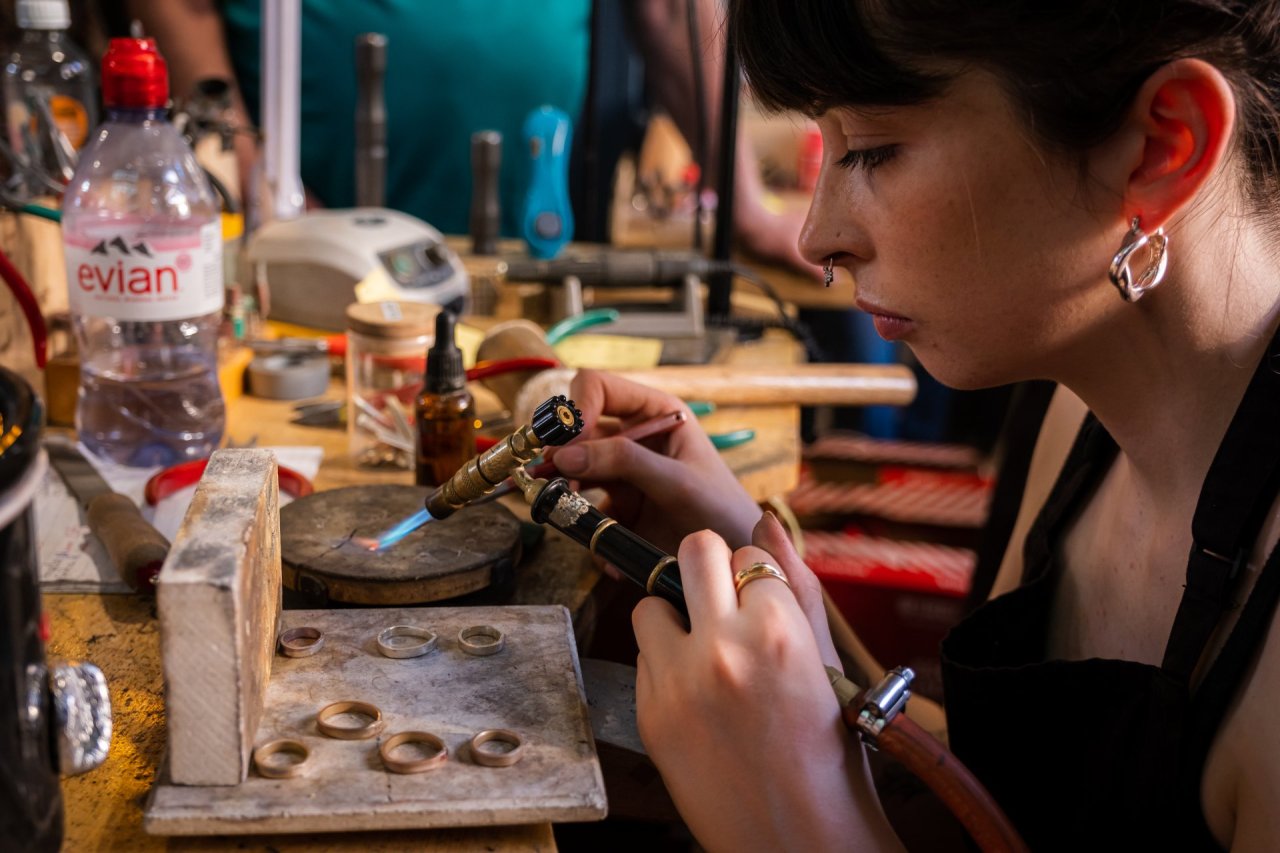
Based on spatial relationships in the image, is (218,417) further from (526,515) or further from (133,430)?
(526,515)

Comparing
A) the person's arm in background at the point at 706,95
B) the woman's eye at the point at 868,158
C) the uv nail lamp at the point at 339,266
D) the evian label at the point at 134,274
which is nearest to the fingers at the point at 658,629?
the woman's eye at the point at 868,158

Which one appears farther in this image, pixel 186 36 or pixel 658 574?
pixel 186 36

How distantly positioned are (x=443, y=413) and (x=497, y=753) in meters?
0.54

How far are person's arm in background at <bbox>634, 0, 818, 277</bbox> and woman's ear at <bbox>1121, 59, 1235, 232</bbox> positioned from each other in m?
2.12

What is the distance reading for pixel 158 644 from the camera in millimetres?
893

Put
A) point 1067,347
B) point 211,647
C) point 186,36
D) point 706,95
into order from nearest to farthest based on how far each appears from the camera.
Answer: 1. point 211,647
2. point 1067,347
3. point 186,36
4. point 706,95

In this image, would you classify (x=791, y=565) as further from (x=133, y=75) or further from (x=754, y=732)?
(x=133, y=75)

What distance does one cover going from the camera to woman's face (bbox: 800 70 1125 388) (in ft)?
2.54

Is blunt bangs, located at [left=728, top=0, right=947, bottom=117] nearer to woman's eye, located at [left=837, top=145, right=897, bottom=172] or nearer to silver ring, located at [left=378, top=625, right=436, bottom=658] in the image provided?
woman's eye, located at [left=837, top=145, right=897, bottom=172]

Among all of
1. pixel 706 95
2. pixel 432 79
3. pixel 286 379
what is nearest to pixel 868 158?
pixel 286 379

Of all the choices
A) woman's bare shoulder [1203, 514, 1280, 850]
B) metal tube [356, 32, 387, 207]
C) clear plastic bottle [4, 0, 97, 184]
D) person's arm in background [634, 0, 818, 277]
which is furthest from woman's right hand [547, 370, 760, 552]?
person's arm in background [634, 0, 818, 277]

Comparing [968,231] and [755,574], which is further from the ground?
[968,231]

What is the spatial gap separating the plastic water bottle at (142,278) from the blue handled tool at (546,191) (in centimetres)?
79

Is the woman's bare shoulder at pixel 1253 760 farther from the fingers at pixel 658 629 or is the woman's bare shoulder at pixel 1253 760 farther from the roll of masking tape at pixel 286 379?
the roll of masking tape at pixel 286 379
